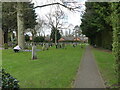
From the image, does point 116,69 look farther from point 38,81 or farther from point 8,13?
point 8,13

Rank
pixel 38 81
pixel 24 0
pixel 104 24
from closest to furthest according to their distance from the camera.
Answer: pixel 38 81, pixel 24 0, pixel 104 24

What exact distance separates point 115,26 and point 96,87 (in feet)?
7.35

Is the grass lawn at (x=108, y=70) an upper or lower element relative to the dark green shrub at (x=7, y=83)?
lower

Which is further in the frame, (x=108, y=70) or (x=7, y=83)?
(x=108, y=70)

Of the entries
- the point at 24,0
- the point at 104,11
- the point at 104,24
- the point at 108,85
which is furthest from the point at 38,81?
the point at 104,24

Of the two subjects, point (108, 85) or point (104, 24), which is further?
point (104, 24)

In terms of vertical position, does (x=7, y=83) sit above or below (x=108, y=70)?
above

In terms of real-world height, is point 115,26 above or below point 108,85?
above

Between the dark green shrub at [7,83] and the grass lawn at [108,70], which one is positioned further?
the grass lawn at [108,70]

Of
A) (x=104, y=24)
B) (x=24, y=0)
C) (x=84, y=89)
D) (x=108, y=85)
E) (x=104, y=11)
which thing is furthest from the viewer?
(x=104, y=24)

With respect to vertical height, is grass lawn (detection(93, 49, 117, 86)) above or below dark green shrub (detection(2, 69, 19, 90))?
below

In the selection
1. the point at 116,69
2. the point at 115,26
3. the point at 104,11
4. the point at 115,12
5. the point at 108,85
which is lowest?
the point at 108,85

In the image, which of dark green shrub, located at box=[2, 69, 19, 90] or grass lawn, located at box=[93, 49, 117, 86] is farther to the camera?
grass lawn, located at box=[93, 49, 117, 86]

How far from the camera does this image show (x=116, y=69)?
5.41 m
